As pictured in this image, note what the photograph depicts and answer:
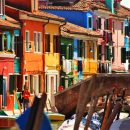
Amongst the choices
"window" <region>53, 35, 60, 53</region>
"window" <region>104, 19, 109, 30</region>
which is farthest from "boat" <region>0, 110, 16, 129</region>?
"window" <region>104, 19, 109, 30</region>

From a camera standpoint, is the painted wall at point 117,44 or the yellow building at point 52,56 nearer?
the yellow building at point 52,56

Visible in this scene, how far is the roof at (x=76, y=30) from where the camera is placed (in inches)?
2122

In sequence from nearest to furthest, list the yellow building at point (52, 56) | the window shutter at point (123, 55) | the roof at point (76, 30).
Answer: the yellow building at point (52, 56) < the roof at point (76, 30) < the window shutter at point (123, 55)

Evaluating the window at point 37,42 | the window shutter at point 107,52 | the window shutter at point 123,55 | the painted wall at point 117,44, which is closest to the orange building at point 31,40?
the window at point 37,42

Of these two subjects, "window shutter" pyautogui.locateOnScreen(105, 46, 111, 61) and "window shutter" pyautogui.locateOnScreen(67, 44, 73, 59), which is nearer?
"window shutter" pyautogui.locateOnScreen(67, 44, 73, 59)

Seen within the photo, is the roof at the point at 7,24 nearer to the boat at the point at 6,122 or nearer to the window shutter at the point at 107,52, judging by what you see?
the boat at the point at 6,122

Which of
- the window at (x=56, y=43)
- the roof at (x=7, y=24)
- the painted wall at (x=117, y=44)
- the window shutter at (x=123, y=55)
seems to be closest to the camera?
the roof at (x=7, y=24)

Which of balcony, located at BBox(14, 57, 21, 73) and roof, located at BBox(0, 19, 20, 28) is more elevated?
roof, located at BBox(0, 19, 20, 28)

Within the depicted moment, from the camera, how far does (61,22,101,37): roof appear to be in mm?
53894

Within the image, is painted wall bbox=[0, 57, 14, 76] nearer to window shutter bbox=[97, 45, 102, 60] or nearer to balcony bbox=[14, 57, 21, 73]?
balcony bbox=[14, 57, 21, 73]

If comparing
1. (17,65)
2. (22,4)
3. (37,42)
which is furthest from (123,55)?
(17,65)

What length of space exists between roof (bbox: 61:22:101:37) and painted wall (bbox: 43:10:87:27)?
42.1 inches

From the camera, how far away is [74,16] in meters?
59.8

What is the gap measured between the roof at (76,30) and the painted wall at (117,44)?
7.31 m
